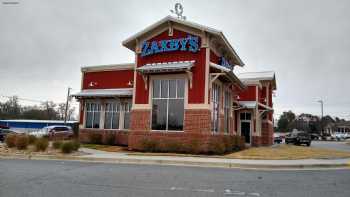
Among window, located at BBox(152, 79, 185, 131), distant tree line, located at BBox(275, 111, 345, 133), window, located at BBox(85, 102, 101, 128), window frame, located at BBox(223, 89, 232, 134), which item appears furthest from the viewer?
distant tree line, located at BBox(275, 111, 345, 133)

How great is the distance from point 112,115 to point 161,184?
1881 centimetres

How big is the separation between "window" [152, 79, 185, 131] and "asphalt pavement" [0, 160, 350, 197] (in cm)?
864

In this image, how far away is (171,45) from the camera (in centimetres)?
2019

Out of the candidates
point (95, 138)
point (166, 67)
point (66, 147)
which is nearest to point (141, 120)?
point (166, 67)

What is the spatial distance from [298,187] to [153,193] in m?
4.03

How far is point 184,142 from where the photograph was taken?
1883 cm

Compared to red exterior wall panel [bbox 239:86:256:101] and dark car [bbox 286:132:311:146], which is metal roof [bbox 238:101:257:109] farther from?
dark car [bbox 286:132:311:146]

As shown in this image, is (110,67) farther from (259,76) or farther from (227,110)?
(259,76)

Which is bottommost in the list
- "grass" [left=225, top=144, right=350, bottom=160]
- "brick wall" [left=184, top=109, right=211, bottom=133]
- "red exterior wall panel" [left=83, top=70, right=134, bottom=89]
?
"grass" [left=225, top=144, right=350, bottom=160]

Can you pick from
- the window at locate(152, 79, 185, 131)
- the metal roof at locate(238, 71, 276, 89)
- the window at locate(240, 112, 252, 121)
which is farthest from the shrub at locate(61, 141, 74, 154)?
the metal roof at locate(238, 71, 276, 89)

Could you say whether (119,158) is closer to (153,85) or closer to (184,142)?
(184,142)

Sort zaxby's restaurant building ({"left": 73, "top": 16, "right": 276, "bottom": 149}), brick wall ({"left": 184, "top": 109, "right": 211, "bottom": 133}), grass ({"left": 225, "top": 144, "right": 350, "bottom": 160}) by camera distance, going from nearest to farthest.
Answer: grass ({"left": 225, "top": 144, "right": 350, "bottom": 160}), brick wall ({"left": 184, "top": 109, "right": 211, "bottom": 133}), zaxby's restaurant building ({"left": 73, "top": 16, "right": 276, "bottom": 149})

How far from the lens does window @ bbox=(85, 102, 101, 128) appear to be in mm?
27530

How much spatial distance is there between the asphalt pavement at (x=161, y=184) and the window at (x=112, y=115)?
50.0ft
